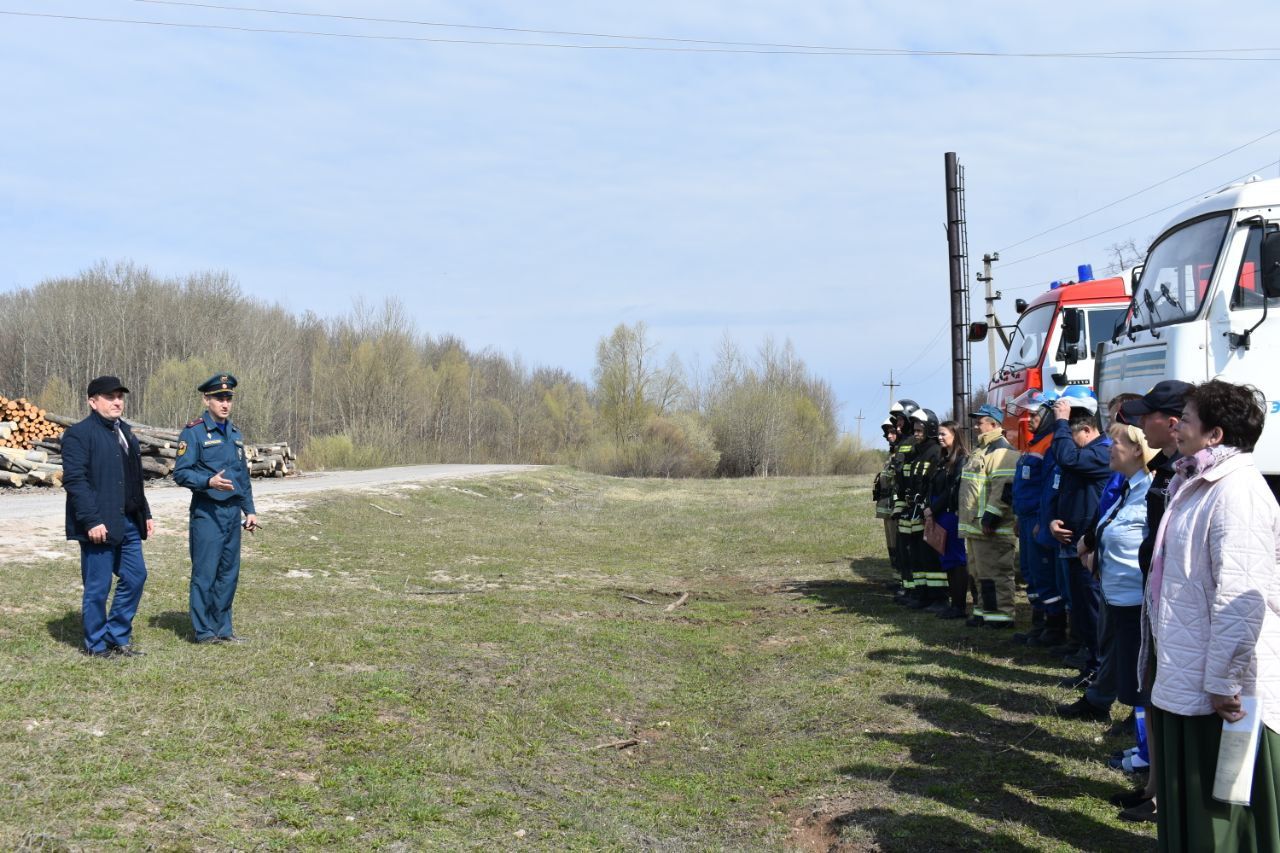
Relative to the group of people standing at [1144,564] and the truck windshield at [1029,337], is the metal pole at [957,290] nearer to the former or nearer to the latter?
the truck windshield at [1029,337]

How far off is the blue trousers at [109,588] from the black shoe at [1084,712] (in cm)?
626

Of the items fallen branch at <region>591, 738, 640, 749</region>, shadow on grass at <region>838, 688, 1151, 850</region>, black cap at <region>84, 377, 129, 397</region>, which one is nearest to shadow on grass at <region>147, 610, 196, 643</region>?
black cap at <region>84, 377, 129, 397</region>

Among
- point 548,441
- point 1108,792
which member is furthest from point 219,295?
point 1108,792

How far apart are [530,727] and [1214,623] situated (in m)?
4.33

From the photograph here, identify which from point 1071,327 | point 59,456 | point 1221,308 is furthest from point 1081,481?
Answer: point 59,456

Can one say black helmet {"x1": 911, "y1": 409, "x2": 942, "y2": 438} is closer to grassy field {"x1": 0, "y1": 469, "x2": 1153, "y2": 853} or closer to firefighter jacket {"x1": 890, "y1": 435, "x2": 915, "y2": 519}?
firefighter jacket {"x1": 890, "y1": 435, "x2": 915, "y2": 519}

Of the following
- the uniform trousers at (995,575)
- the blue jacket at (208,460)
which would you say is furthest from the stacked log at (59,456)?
the uniform trousers at (995,575)

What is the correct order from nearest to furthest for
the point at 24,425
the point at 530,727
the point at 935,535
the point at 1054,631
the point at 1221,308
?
the point at 530,727
the point at 1221,308
the point at 1054,631
the point at 935,535
the point at 24,425

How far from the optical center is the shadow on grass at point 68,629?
25.6 feet

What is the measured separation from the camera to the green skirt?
3.46m

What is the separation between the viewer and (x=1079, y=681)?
727 cm

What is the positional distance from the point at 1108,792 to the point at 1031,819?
58 cm

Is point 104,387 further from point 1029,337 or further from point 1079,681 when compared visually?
point 1029,337

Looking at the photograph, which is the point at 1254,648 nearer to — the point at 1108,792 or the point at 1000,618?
the point at 1108,792
